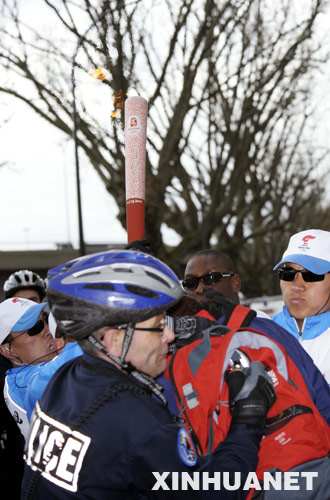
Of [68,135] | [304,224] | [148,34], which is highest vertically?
[148,34]

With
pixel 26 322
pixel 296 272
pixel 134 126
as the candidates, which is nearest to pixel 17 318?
pixel 26 322

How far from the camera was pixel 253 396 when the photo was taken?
1898 mm

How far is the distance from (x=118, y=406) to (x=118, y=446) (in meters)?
0.12

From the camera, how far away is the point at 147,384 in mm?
1965

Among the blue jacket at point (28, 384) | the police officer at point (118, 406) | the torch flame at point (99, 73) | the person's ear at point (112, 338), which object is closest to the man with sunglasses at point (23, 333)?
the blue jacket at point (28, 384)

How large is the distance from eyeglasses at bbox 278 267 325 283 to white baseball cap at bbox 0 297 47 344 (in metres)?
1.51

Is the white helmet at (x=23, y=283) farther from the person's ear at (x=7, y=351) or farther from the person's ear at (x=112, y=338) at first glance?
the person's ear at (x=112, y=338)

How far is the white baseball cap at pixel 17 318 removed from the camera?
3.44 metres

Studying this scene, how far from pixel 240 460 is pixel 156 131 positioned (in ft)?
47.4

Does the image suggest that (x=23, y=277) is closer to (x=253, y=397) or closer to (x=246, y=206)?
(x=253, y=397)

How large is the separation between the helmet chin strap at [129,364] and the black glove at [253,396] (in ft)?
0.83

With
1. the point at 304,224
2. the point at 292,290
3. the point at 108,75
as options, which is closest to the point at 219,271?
the point at 292,290

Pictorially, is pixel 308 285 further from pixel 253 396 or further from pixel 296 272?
pixel 253 396

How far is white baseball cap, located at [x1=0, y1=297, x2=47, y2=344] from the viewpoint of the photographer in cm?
344
